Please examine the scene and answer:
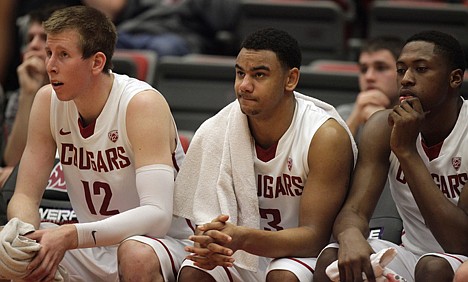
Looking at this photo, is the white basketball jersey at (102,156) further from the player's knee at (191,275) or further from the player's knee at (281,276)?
the player's knee at (281,276)

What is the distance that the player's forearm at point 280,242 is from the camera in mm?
3994

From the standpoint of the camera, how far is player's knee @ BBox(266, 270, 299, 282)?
3.90 m

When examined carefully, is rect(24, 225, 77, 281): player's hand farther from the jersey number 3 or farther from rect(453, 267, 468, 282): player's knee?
rect(453, 267, 468, 282): player's knee

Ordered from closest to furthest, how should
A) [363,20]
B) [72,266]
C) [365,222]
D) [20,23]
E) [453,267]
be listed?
[453,267], [365,222], [72,266], [20,23], [363,20]

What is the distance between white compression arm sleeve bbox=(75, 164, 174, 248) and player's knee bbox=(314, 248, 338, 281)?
0.72 metres

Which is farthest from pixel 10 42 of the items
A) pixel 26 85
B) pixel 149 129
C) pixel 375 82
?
pixel 149 129

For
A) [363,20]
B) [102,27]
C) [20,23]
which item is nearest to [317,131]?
[102,27]

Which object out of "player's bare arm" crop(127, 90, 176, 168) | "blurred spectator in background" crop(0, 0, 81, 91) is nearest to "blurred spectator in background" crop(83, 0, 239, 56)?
"blurred spectator in background" crop(0, 0, 81, 91)

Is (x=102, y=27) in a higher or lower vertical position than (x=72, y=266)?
higher

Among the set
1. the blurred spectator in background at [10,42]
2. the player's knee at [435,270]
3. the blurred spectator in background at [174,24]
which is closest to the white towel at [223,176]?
the player's knee at [435,270]

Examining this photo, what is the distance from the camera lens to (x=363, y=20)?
8.35 m

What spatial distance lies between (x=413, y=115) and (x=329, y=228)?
1.98 feet

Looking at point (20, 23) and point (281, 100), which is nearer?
point (281, 100)

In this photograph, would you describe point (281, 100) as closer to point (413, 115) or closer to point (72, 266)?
point (413, 115)
